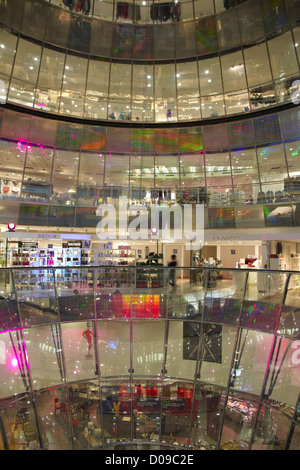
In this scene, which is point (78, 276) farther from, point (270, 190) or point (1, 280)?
point (270, 190)

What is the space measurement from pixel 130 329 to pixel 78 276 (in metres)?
2.74

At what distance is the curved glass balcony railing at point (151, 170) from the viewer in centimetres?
1972

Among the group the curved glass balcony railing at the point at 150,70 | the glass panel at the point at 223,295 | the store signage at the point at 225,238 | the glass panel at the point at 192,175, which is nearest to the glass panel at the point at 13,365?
the glass panel at the point at 223,295

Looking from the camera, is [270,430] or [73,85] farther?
[73,85]

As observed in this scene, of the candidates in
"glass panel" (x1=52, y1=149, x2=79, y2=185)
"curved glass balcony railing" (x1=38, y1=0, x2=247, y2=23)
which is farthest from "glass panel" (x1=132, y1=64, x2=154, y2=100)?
"glass panel" (x1=52, y1=149, x2=79, y2=185)

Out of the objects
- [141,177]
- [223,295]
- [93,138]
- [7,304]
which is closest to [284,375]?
[223,295]

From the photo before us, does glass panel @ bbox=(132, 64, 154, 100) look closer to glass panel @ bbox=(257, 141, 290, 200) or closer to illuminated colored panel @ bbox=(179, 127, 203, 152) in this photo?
illuminated colored panel @ bbox=(179, 127, 203, 152)

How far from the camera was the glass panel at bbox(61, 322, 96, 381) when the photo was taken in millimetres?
12398

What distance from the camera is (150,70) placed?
2161cm

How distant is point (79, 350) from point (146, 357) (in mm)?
2462

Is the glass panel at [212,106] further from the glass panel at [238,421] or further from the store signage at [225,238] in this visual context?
the glass panel at [238,421]

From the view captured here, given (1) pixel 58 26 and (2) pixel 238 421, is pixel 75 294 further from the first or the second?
(1) pixel 58 26

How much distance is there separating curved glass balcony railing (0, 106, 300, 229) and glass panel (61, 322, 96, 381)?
375 inches
